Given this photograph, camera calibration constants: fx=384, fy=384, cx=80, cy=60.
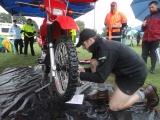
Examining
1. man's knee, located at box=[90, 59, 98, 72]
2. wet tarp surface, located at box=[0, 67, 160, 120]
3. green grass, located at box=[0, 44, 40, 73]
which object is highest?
man's knee, located at box=[90, 59, 98, 72]

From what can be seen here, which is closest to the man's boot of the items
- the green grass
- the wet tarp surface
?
the wet tarp surface

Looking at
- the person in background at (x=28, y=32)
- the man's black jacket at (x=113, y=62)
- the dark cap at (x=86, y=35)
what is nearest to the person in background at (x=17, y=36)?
the person in background at (x=28, y=32)

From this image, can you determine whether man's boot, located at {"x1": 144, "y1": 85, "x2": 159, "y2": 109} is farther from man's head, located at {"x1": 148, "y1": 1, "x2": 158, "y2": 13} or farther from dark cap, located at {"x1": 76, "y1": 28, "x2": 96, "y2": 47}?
man's head, located at {"x1": 148, "y1": 1, "x2": 158, "y2": 13}

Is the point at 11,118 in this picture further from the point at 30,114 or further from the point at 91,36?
the point at 91,36

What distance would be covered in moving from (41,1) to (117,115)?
2.44 meters

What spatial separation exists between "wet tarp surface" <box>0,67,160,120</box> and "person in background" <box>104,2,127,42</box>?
13.0 feet

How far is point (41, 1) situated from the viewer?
6.19 m

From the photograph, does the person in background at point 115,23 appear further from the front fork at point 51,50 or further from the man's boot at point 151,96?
the man's boot at point 151,96

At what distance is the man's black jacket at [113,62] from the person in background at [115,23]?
5132 mm

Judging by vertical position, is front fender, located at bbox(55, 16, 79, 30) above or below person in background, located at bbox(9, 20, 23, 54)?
above

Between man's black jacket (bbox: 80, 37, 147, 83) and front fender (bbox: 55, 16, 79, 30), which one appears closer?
man's black jacket (bbox: 80, 37, 147, 83)

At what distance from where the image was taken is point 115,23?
988 cm

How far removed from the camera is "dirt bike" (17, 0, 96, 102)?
462 cm

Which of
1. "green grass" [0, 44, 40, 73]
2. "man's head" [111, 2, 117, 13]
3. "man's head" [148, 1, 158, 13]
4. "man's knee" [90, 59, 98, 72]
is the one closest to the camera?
"man's knee" [90, 59, 98, 72]
